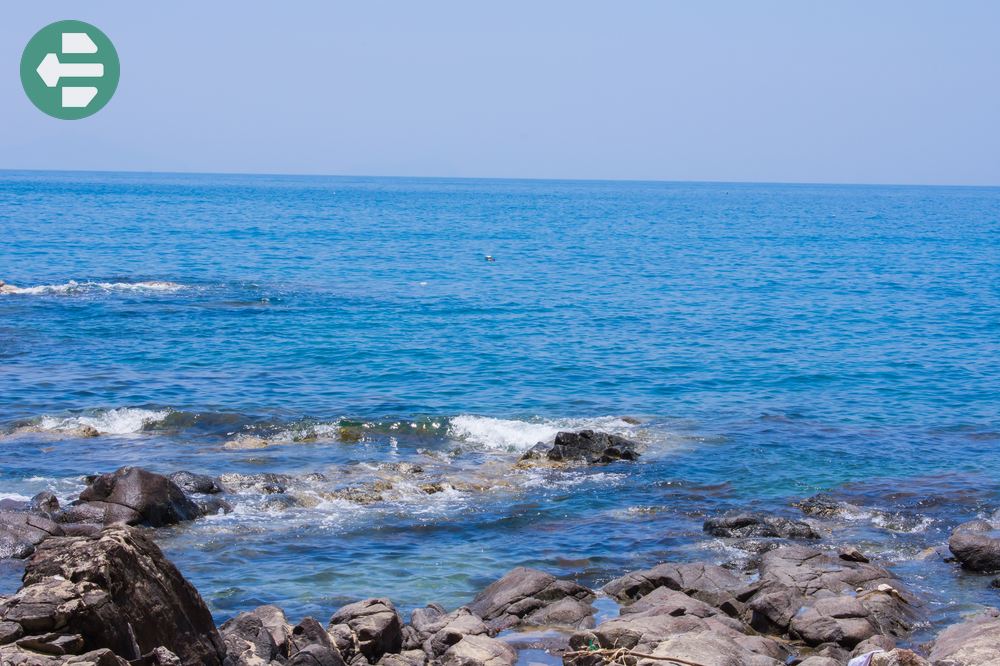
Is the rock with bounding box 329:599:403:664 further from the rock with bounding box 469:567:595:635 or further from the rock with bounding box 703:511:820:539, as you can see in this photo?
the rock with bounding box 703:511:820:539

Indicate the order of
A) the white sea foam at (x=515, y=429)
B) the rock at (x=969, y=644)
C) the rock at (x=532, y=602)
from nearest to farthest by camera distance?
1. the rock at (x=969, y=644)
2. the rock at (x=532, y=602)
3. the white sea foam at (x=515, y=429)

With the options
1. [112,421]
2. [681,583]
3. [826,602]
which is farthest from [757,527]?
[112,421]

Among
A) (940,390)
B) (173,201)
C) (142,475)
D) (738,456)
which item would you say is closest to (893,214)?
(173,201)

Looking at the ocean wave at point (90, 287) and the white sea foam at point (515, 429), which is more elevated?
the ocean wave at point (90, 287)

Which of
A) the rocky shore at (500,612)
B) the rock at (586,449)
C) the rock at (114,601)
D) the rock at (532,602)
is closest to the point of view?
the rock at (114,601)

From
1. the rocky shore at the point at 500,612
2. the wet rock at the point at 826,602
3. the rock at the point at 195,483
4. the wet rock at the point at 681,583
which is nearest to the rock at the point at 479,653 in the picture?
the rocky shore at the point at 500,612

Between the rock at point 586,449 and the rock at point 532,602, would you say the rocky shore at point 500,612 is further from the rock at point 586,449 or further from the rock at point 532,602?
the rock at point 586,449

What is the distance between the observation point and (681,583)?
739 inches

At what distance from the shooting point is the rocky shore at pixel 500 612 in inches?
450

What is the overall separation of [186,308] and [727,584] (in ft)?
127

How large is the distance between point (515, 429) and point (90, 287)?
119 ft

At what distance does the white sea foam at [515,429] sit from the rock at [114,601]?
58.4ft

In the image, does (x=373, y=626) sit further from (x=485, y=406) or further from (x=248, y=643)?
(x=485, y=406)

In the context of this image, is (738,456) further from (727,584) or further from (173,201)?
(173,201)
